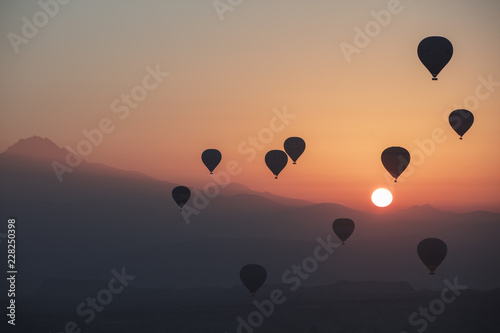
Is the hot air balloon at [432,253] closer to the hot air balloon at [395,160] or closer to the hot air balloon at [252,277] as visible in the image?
the hot air balloon at [395,160]

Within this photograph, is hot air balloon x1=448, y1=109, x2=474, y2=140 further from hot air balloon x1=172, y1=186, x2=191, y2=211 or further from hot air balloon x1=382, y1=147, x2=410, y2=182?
hot air balloon x1=172, y1=186, x2=191, y2=211

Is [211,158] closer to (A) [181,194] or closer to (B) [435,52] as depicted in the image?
(A) [181,194]

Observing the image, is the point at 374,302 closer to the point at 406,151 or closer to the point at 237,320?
the point at 237,320

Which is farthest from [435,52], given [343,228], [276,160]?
[343,228]

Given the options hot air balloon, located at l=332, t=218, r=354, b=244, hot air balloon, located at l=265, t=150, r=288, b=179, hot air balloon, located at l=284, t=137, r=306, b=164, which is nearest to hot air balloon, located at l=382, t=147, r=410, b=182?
hot air balloon, located at l=284, t=137, r=306, b=164

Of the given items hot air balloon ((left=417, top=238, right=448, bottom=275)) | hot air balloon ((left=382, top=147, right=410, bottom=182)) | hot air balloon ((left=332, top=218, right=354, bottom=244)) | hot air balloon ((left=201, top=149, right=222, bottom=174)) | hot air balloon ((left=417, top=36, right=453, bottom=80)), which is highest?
hot air balloon ((left=201, top=149, right=222, bottom=174))

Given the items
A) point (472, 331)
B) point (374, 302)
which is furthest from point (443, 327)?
Result: point (374, 302)
